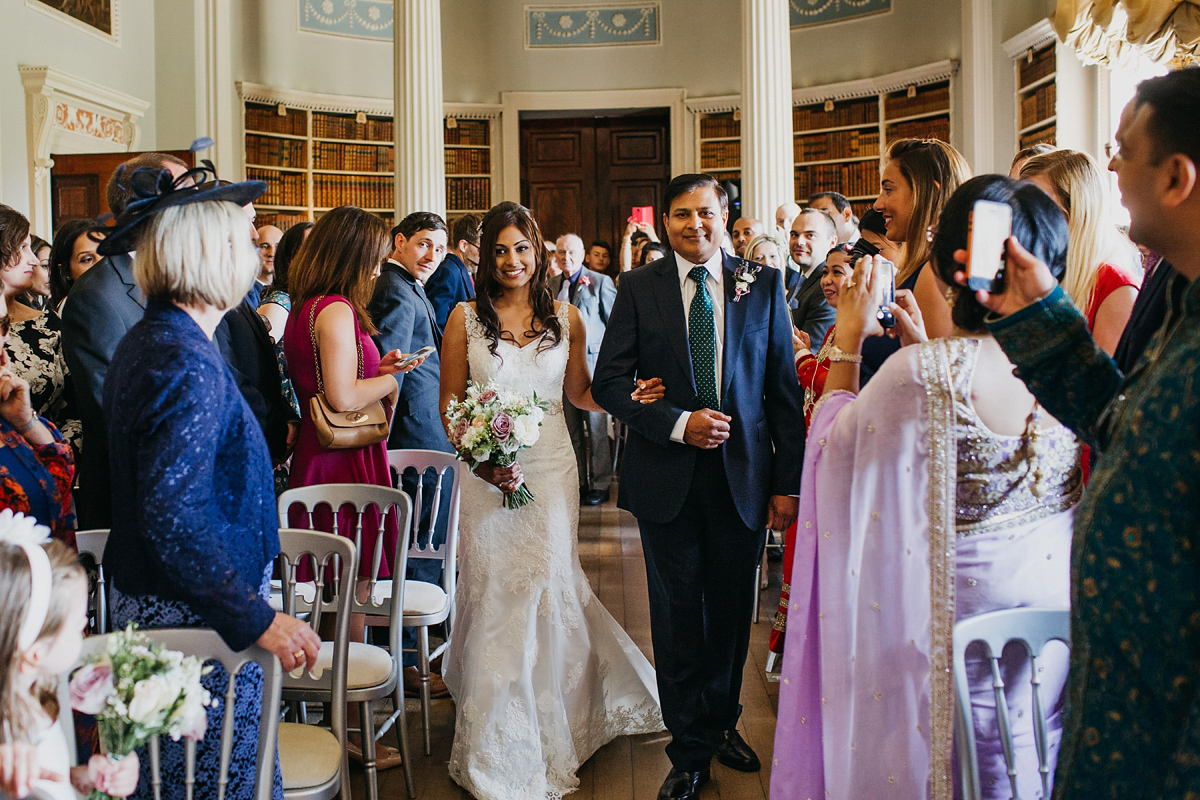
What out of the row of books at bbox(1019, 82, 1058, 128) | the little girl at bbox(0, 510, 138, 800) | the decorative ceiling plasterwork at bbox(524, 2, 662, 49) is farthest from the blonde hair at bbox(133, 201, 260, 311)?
the decorative ceiling plasterwork at bbox(524, 2, 662, 49)

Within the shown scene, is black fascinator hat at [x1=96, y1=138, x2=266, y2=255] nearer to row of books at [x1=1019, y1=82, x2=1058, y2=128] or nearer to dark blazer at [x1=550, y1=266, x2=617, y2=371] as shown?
dark blazer at [x1=550, y1=266, x2=617, y2=371]

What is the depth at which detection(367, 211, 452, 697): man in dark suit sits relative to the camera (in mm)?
4191

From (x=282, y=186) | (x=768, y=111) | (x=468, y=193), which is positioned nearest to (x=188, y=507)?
(x=768, y=111)

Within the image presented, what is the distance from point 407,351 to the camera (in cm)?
425

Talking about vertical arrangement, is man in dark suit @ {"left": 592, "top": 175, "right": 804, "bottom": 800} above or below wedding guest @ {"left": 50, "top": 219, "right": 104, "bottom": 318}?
below

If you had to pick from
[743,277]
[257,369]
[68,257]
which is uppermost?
[68,257]

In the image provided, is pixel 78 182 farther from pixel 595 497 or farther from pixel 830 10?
pixel 830 10

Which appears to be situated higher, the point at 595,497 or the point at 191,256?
the point at 191,256

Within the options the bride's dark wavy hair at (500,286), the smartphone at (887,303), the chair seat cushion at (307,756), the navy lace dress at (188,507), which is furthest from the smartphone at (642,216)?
the navy lace dress at (188,507)

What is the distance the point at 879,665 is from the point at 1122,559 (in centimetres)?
81

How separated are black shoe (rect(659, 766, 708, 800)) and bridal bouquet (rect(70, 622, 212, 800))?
5.47ft

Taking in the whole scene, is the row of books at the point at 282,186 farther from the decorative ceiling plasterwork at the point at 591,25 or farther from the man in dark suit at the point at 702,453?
the man in dark suit at the point at 702,453

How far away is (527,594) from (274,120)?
31.0 feet

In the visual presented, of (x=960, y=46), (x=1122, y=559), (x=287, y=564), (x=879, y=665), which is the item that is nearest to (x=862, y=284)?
(x=879, y=665)
